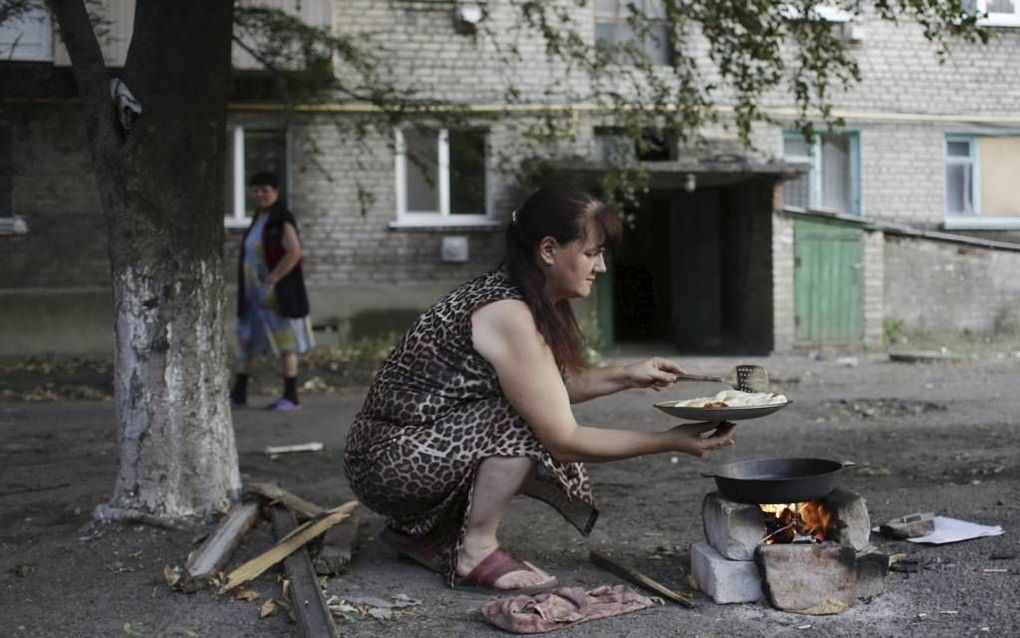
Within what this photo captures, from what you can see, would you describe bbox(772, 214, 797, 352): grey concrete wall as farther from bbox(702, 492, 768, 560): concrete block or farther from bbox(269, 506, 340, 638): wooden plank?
bbox(702, 492, 768, 560): concrete block

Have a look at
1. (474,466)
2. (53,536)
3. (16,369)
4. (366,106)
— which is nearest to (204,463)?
(53,536)

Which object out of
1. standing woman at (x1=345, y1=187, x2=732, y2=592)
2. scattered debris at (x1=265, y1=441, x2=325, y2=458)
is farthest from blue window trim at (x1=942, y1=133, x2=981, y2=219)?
standing woman at (x1=345, y1=187, x2=732, y2=592)

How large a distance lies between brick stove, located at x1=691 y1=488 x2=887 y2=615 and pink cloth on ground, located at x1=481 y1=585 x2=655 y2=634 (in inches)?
11.4

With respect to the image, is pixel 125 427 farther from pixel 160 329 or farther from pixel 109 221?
pixel 109 221

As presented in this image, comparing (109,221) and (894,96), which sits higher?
(894,96)

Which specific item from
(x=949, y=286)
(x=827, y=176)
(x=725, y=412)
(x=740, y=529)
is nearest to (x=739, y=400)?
(x=725, y=412)

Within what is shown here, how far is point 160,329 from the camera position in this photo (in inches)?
191

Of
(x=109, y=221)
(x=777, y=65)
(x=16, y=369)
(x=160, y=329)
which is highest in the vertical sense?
(x=777, y=65)

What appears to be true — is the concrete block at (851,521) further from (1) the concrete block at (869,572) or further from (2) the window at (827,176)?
(2) the window at (827,176)

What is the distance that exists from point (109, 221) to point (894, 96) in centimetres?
1530

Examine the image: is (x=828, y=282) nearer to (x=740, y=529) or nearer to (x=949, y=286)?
(x=949, y=286)

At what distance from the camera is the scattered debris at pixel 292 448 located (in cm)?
711

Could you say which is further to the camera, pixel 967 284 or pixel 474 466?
pixel 967 284

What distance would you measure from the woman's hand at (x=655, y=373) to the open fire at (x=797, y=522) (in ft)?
1.76
